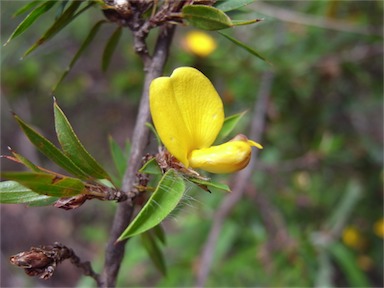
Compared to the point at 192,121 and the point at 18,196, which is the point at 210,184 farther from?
the point at 18,196

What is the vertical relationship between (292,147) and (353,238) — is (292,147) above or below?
above

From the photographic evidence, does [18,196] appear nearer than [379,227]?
Yes

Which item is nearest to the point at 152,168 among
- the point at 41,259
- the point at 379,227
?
the point at 41,259

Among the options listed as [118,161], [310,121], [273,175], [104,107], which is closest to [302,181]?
[273,175]

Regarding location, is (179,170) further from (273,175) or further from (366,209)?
(366,209)

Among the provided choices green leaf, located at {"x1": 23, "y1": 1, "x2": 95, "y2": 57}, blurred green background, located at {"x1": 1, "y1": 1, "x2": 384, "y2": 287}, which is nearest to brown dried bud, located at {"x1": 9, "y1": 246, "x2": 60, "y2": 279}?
green leaf, located at {"x1": 23, "y1": 1, "x2": 95, "y2": 57}

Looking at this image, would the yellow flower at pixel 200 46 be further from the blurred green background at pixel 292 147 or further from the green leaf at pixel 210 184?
the green leaf at pixel 210 184
